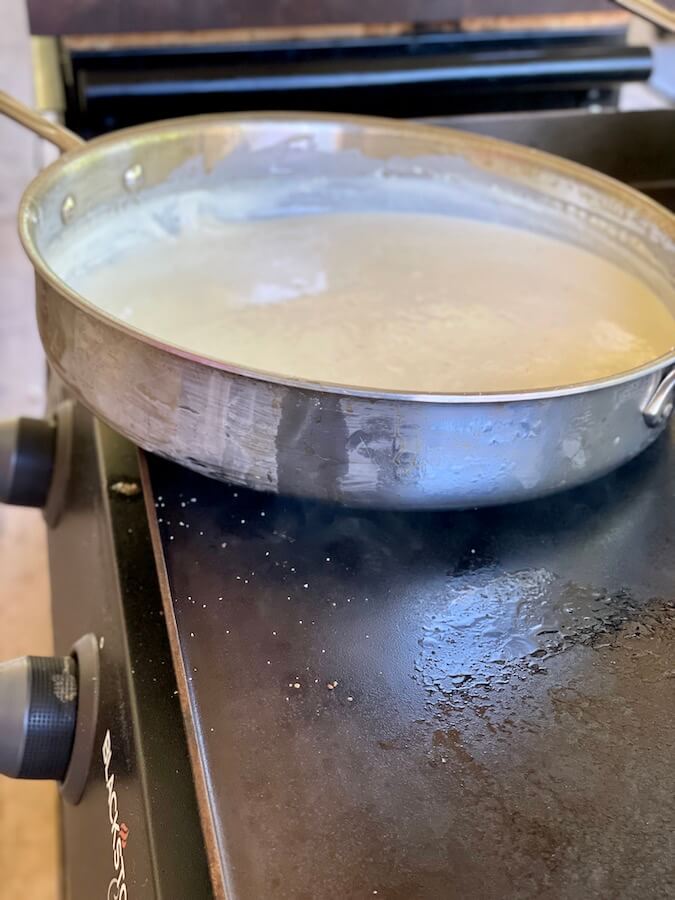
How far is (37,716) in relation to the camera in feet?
1.52

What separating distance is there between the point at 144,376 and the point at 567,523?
25cm

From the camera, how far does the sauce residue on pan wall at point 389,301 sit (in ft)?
1.96

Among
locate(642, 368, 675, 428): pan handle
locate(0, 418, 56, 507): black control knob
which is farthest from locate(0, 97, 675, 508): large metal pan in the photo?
locate(0, 418, 56, 507): black control knob

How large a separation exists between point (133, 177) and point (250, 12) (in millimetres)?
308

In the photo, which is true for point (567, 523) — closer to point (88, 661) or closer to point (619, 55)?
point (88, 661)

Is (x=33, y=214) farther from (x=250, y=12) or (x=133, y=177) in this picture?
(x=250, y=12)

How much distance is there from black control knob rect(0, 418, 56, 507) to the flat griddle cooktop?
15cm

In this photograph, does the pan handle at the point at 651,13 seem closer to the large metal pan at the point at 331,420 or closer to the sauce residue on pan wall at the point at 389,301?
the sauce residue on pan wall at the point at 389,301

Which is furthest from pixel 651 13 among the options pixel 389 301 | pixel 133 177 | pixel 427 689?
pixel 427 689

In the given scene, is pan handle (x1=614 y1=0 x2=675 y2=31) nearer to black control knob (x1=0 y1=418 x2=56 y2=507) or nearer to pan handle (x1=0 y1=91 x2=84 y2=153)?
pan handle (x1=0 y1=91 x2=84 y2=153)

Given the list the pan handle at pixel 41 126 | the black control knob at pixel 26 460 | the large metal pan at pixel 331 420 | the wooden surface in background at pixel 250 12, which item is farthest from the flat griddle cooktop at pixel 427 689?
the wooden surface in background at pixel 250 12

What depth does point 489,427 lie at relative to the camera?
438 millimetres

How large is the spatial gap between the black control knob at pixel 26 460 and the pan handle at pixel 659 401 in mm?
409

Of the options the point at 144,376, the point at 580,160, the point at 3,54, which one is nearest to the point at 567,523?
the point at 144,376
